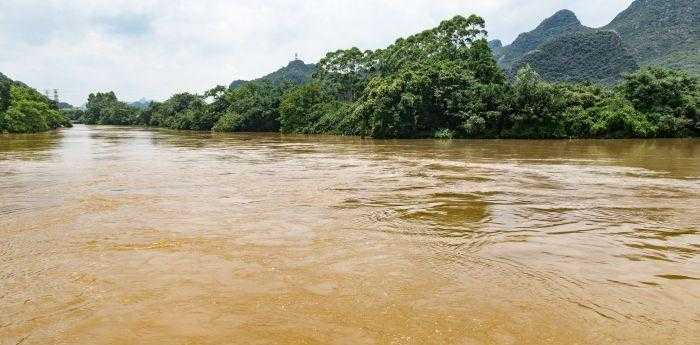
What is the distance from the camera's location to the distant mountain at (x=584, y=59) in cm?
5669

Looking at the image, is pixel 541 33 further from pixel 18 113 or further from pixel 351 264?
pixel 351 264

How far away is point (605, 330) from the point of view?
3.61m

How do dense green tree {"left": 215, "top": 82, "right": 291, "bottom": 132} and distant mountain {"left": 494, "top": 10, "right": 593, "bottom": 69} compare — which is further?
distant mountain {"left": 494, "top": 10, "right": 593, "bottom": 69}

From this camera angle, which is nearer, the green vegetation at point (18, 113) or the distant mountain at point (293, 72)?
the green vegetation at point (18, 113)

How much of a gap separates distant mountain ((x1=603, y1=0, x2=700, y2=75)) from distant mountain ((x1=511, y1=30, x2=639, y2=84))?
2.77 m

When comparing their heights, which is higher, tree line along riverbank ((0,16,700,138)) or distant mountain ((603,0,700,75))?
distant mountain ((603,0,700,75))

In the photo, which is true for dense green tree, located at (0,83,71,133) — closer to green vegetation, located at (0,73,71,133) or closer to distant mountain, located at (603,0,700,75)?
green vegetation, located at (0,73,71,133)

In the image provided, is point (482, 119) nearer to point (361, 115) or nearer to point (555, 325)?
point (361, 115)

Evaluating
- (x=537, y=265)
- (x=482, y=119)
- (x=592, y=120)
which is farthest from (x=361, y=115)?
(x=537, y=265)

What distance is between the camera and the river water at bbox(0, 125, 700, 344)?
369 centimetres

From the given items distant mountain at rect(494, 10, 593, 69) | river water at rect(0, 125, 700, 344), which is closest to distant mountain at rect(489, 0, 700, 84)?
distant mountain at rect(494, 10, 593, 69)

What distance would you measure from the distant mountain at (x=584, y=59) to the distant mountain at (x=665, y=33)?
9.09ft

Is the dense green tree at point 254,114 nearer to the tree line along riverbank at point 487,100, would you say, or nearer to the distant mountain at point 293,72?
the tree line along riverbank at point 487,100

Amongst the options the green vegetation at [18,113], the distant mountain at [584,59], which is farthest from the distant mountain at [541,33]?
the green vegetation at [18,113]
